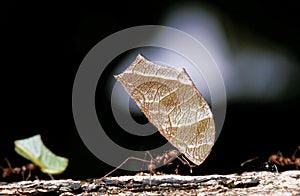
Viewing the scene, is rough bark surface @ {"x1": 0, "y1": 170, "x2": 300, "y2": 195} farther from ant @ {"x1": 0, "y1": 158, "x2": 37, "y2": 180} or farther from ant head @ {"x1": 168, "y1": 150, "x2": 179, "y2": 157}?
ant @ {"x1": 0, "y1": 158, "x2": 37, "y2": 180}

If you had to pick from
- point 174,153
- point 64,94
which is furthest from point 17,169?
point 174,153

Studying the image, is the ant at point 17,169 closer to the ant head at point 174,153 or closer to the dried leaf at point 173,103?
the ant head at point 174,153

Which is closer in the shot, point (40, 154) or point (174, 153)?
point (174, 153)

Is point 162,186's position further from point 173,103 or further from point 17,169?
point 17,169

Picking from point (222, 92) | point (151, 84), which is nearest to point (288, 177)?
point (151, 84)

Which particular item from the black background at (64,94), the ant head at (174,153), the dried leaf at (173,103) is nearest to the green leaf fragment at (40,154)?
the black background at (64,94)

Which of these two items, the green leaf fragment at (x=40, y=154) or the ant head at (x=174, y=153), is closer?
the ant head at (x=174, y=153)
